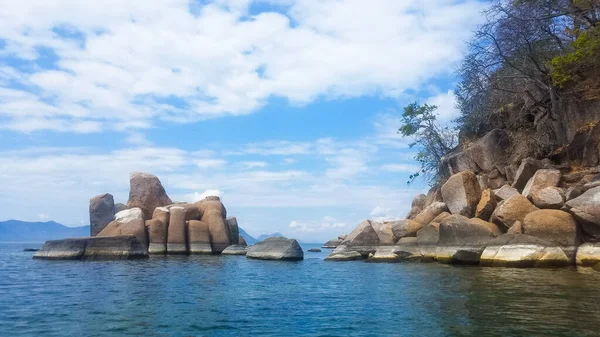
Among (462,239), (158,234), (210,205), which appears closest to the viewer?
(462,239)

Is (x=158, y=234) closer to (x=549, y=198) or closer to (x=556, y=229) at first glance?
(x=549, y=198)

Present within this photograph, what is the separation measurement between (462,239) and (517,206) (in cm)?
332

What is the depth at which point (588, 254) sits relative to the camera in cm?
2109

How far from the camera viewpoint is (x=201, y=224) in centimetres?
4006

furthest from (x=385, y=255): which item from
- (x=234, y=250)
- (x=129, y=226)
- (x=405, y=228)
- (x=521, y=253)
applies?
(x=129, y=226)

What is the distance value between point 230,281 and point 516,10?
21.5 metres

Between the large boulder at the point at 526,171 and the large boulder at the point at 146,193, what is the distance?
1186 inches

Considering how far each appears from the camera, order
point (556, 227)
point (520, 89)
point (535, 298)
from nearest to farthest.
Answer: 1. point (535, 298)
2. point (556, 227)
3. point (520, 89)

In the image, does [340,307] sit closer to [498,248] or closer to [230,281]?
[230,281]

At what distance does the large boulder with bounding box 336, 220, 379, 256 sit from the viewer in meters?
35.1

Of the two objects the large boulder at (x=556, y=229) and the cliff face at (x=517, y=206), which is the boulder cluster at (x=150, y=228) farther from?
the large boulder at (x=556, y=229)

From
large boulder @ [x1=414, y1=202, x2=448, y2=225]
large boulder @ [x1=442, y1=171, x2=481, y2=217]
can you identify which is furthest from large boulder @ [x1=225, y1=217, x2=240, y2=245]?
large boulder @ [x1=442, y1=171, x2=481, y2=217]

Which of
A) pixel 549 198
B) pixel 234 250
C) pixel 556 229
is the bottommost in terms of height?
pixel 234 250

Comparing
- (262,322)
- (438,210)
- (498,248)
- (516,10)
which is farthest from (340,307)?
(516,10)
